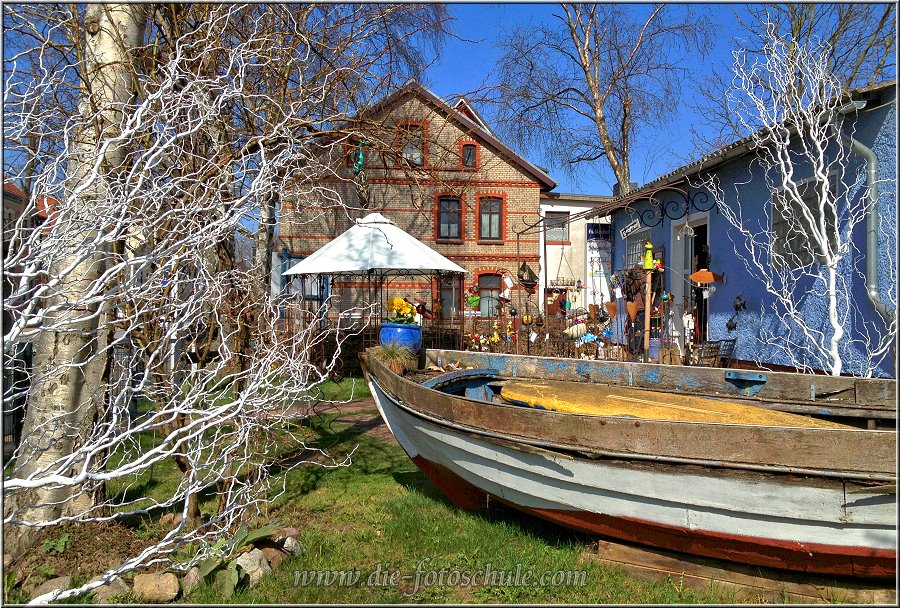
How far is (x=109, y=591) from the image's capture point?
10.5ft

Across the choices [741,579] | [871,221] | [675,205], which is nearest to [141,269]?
[741,579]

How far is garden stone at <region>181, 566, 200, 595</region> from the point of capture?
3.33 m

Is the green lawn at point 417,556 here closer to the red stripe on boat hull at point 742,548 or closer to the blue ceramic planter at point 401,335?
the red stripe on boat hull at point 742,548

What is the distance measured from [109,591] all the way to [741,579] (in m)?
3.66

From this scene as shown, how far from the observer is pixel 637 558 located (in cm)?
346

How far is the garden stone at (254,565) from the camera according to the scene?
3.50 m

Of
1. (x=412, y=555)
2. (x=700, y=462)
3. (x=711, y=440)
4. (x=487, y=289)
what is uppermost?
(x=487, y=289)

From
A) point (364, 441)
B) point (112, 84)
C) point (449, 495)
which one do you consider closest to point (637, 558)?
point (449, 495)

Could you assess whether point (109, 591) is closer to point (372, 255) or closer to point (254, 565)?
point (254, 565)

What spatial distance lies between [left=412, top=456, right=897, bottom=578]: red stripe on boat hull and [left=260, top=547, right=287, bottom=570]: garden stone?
67.3 inches

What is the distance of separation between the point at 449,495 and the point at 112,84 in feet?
13.9

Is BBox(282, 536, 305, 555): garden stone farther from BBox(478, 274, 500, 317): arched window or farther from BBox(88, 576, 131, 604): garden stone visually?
BBox(478, 274, 500, 317): arched window

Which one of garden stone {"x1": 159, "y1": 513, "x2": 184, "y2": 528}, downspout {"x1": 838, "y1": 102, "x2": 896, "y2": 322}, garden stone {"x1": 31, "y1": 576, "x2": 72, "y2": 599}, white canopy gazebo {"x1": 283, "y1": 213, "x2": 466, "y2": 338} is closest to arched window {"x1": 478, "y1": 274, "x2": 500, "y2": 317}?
white canopy gazebo {"x1": 283, "y1": 213, "x2": 466, "y2": 338}

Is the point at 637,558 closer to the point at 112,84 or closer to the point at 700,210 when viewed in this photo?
the point at 112,84
